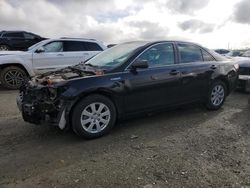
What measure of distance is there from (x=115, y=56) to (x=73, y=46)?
5.44 meters

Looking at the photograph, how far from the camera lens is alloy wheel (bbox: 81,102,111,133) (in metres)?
4.74

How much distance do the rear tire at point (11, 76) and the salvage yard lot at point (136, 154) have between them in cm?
395

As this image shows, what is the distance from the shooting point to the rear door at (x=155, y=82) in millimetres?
5238

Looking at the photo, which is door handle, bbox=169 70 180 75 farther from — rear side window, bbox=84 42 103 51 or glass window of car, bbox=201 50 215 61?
rear side window, bbox=84 42 103 51

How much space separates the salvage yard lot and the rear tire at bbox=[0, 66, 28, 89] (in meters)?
3.95

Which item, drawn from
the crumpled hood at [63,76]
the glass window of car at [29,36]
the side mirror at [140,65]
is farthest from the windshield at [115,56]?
the glass window of car at [29,36]

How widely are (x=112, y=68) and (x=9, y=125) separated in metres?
2.28

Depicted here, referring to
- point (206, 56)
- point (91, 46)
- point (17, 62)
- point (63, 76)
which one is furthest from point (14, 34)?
point (63, 76)

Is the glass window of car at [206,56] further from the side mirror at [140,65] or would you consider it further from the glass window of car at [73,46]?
the glass window of car at [73,46]

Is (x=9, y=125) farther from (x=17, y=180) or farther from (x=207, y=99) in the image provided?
(x=207, y=99)

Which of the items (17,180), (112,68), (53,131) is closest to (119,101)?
(112,68)

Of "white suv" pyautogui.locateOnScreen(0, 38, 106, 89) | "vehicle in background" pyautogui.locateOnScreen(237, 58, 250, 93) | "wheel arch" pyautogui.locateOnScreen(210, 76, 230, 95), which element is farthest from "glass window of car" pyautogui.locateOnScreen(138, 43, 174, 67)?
"white suv" pyautogui.locateOnScreen(0, 38, 106, 89)

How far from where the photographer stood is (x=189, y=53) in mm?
6254

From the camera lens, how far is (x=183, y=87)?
19.5ft
